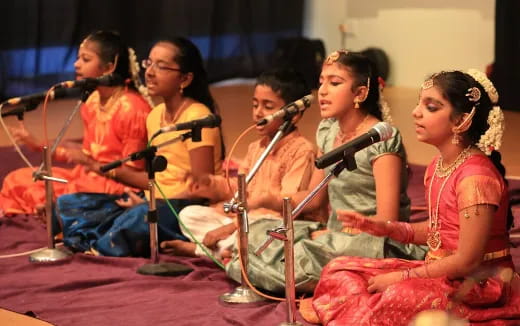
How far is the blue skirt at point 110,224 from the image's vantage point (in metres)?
4.35

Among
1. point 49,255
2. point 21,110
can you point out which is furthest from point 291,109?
point 49,255

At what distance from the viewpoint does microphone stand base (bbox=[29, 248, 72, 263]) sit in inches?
171

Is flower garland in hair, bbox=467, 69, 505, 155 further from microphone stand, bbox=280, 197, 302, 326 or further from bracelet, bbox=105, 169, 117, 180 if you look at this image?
bracelet, bbox=105, 169, 117, 180

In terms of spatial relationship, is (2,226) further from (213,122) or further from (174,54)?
(213,122)

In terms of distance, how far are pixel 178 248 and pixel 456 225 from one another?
153 cm

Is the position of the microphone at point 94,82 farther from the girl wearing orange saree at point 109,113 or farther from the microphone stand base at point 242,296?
the microphone stand base at point 242,296

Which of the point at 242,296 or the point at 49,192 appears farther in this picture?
the point at 49,192

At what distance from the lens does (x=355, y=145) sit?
2965 millimetres

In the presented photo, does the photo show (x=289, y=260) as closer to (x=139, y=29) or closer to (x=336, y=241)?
(x=336, y=241)

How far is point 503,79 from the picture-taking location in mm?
8250

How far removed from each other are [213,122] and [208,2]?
643 centimetres

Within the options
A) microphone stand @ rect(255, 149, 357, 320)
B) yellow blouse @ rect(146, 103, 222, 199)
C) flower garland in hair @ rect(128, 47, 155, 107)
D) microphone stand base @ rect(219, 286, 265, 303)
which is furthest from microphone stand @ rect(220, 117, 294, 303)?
flower garland in hair @ rect(128, 47, 155, 107)

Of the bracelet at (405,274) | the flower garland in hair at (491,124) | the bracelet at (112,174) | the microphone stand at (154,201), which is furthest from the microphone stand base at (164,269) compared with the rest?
the flower garland in hair at (491,124)

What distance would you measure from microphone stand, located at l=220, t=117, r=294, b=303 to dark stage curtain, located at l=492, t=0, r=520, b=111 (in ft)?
16.6
